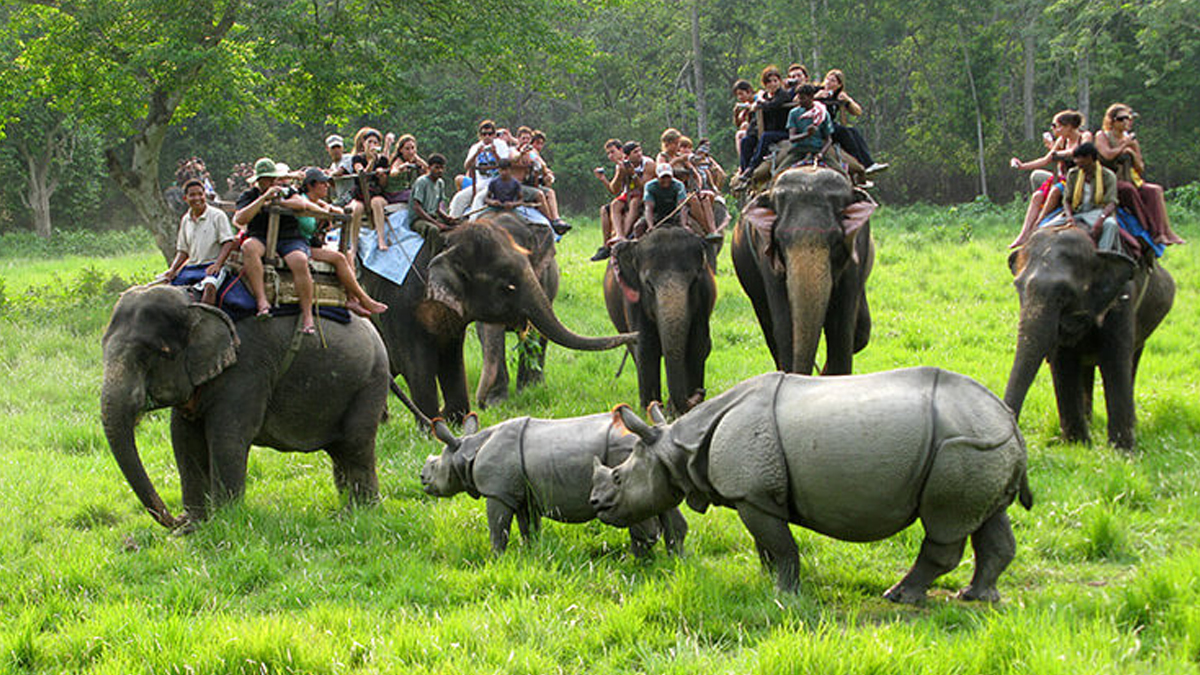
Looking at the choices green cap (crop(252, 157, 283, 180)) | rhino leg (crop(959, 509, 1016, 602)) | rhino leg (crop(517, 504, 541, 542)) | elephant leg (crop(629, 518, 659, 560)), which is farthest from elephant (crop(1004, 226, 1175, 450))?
green cap (crop(252, 157, 283, 180))

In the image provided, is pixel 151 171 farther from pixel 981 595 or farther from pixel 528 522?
pixel 981 595

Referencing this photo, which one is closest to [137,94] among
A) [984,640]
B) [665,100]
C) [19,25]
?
[19,25]

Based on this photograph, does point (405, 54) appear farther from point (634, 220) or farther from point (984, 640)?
point (984, 640)

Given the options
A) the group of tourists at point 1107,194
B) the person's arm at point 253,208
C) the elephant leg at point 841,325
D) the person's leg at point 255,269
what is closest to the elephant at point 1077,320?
the group of tourists at point 1107,194

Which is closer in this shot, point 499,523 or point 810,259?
point 499,523

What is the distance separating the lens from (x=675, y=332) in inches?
415

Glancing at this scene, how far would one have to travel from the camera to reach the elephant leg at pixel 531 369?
13562 mm

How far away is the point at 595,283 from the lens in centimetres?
2148

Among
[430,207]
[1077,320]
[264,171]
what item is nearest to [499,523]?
[264,171]

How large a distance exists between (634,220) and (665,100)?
3914 centimetres

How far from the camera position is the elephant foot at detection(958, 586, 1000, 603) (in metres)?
5.59

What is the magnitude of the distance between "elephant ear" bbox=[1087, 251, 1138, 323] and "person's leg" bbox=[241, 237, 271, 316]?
20.6ft

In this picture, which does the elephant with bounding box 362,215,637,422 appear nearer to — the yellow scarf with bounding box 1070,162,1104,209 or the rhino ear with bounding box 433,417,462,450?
the rhino ear with bounding box 433,417,462,450

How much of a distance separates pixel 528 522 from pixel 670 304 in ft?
13.5
